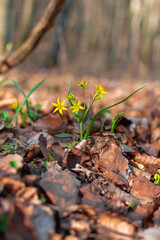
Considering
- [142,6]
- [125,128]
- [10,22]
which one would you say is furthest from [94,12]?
[125,128]

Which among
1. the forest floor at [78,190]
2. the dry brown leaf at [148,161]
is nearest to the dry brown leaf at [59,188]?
the forest floor at [78,190]

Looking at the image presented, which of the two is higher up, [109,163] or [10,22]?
[10,22]

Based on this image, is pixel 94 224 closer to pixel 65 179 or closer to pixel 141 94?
pixel 65 179

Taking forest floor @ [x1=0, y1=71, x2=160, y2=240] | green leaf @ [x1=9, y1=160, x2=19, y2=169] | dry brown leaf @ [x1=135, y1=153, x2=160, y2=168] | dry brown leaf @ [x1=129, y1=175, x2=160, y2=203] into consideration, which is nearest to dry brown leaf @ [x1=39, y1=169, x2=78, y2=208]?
forest floor @ [x1=0, y1=71, x2=160, y2=240]

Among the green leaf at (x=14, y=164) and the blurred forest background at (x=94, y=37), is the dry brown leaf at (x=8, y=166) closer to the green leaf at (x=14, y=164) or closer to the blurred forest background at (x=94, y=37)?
the green leaf at (x=14, y=164)

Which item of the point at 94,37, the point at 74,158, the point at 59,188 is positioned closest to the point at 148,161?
the point at 74,158
